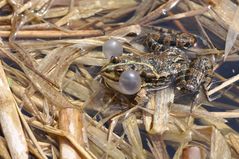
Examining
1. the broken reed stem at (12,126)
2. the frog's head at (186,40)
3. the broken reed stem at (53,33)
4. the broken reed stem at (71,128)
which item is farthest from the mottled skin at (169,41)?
the broken reed stem at (12,126)

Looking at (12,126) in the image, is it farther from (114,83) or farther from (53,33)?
(53,33)

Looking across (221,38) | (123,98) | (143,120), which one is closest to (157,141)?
(143,120)

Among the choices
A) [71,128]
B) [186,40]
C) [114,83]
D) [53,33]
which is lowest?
[71,128]

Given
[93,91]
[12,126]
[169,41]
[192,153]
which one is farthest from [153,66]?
[12,126]

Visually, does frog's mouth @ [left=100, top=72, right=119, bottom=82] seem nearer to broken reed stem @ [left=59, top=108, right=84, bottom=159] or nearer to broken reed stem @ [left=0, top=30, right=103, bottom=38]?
broken reed stem @ [left=59, top=108, right=84, bottom=159]

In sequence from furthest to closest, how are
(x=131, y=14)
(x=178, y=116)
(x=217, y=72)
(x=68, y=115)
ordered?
1. (x=131, y=14)
2. (x=217, y=72)
3. (x=178, y=116)
4. (x=68, y=115)

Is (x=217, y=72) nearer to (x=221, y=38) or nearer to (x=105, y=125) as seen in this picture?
(x=221, y=38)
